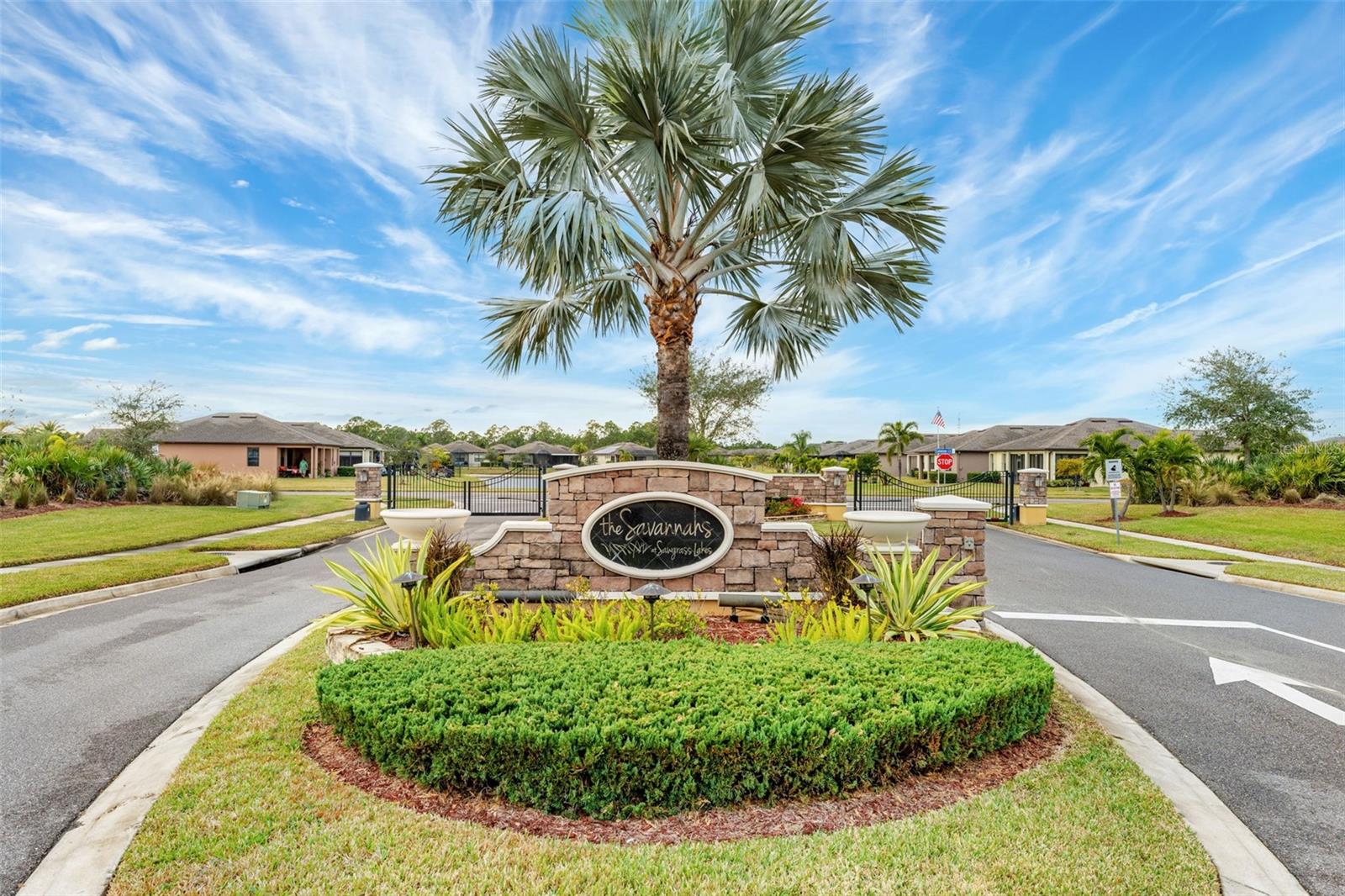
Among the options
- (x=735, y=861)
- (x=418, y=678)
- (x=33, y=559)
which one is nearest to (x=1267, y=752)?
(x=735, y=861)

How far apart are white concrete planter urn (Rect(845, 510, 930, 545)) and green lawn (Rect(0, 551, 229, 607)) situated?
939 cm

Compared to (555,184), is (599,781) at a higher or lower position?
lower

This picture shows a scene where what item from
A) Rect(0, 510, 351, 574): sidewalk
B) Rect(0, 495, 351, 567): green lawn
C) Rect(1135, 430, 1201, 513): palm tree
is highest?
Rect(1135, 430, 1201, 513): palm tree

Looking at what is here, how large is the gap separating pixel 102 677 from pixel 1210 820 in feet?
24.9

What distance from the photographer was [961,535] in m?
6.79

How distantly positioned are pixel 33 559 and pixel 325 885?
11632 mm

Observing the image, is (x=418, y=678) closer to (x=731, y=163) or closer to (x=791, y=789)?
(x=791, y=789)

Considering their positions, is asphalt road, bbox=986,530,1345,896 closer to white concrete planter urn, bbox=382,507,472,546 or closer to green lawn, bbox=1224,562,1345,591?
green lawn, bbox=1224,562,1345,591

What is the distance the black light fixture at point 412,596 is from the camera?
499 cm

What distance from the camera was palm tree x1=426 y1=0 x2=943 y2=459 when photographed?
7695 millimetres

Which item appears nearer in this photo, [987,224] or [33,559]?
[33,559]

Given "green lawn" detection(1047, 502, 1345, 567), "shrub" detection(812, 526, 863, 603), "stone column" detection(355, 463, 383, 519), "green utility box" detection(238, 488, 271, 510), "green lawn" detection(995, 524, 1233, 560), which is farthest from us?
"green utility box" detection(238, 488, 271, 510)

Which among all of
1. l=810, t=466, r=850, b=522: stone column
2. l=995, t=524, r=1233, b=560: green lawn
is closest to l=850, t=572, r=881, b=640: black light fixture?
l=995, t=524, r=1233, b=560: green lawn

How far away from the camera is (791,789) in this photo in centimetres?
307
